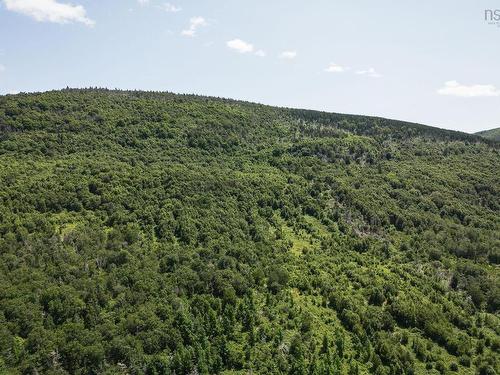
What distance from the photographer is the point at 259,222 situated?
4301 inches

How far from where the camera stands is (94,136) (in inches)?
5674

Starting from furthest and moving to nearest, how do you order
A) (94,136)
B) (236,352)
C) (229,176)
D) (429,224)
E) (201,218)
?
(94,136) < (229,176) < (429,224) < (201,218) < (236,352)

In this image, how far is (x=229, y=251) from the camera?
92.6m

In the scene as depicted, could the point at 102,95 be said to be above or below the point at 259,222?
above

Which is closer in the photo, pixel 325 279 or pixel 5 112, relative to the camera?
pixel 325 279

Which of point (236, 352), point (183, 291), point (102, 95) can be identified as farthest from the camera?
point (102, 95)

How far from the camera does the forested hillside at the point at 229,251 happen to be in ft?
218

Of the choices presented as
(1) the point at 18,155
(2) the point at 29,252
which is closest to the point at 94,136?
(1) the point at 18,155

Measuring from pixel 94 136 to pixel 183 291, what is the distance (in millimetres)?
84016

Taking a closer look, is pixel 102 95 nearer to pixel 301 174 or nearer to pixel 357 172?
pixel 301 174

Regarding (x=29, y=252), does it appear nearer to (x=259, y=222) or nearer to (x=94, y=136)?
(x=259, y=222)

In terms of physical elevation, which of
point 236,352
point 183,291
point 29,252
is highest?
point 29,252

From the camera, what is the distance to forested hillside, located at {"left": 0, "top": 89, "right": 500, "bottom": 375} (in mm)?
66562

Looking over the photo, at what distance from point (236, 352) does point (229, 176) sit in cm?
7010
